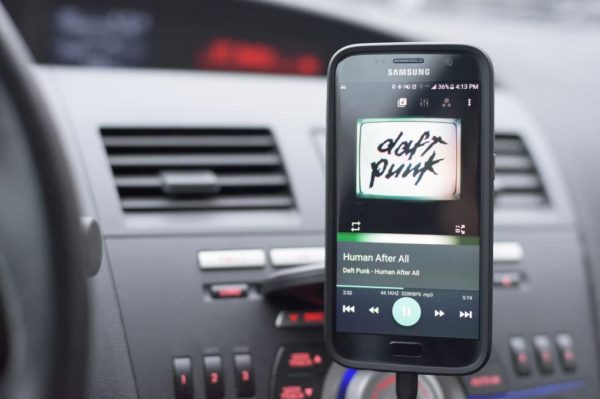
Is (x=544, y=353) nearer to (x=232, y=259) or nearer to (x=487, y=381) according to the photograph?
(x=487, y=381)

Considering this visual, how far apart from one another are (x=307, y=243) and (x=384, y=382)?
0.93 feet

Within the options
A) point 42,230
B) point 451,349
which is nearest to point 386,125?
point 451,349

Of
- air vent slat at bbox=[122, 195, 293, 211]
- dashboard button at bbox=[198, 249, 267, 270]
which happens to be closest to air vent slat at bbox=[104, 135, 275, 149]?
air vent slat at bbox=[122, 195, 293, 211]

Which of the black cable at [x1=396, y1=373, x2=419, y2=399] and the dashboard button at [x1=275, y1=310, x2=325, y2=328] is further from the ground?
the dashboard button at [x1=275, y1=310, x2=325, y2=328]

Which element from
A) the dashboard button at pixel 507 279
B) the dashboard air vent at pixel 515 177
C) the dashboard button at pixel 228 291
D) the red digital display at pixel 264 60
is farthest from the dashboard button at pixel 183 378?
the red digital display at pixel 264 60

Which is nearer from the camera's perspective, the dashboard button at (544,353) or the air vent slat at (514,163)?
the dashboard button at (544,353)

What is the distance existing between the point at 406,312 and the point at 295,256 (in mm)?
392

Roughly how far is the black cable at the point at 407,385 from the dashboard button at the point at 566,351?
1.61ft

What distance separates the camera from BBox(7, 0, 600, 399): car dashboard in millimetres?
1628

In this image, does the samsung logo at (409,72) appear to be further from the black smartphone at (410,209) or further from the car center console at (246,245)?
the car center console at (246,245)

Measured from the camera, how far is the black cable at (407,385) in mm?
1402

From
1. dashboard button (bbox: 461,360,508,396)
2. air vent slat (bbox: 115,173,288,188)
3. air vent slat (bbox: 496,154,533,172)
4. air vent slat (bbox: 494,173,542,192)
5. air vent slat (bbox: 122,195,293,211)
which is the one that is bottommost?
dashboard button (bbox: 461,360,508,396)

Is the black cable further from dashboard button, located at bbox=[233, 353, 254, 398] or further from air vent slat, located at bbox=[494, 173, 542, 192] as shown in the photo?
air vent slat, located at bbox=[494, 173, 542, 192]

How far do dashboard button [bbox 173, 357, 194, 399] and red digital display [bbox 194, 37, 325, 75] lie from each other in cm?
106
